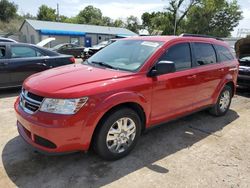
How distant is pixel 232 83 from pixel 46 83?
14.2ft

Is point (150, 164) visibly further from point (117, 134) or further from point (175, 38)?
point (175, 38)

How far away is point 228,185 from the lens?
3111 mm

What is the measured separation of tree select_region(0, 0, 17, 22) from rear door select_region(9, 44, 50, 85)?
174ft

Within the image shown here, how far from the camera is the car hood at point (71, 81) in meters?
3.02

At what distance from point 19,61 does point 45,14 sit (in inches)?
2655

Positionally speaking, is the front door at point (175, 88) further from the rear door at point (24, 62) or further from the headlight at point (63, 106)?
the rear door at point (24, 62)

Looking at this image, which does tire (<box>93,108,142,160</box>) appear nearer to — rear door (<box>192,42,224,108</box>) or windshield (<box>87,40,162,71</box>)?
windshield (<box>87,40,162,71</box>)

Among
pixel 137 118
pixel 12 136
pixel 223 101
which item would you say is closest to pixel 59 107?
pixel 137 118

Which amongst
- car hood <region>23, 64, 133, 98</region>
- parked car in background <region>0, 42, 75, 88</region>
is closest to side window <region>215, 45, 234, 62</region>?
car hood <region>23, 64, 133, 98</region>

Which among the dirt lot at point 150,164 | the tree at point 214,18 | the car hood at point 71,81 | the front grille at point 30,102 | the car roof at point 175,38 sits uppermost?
the tree at point 214,18

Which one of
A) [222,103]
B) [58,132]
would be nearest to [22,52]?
[58,132]

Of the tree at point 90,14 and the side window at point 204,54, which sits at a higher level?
the tree at point 90,14

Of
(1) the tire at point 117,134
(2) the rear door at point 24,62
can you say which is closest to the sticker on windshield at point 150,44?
(1) the tire at point 117,134

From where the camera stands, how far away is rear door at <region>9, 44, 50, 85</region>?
6770 millimetres
